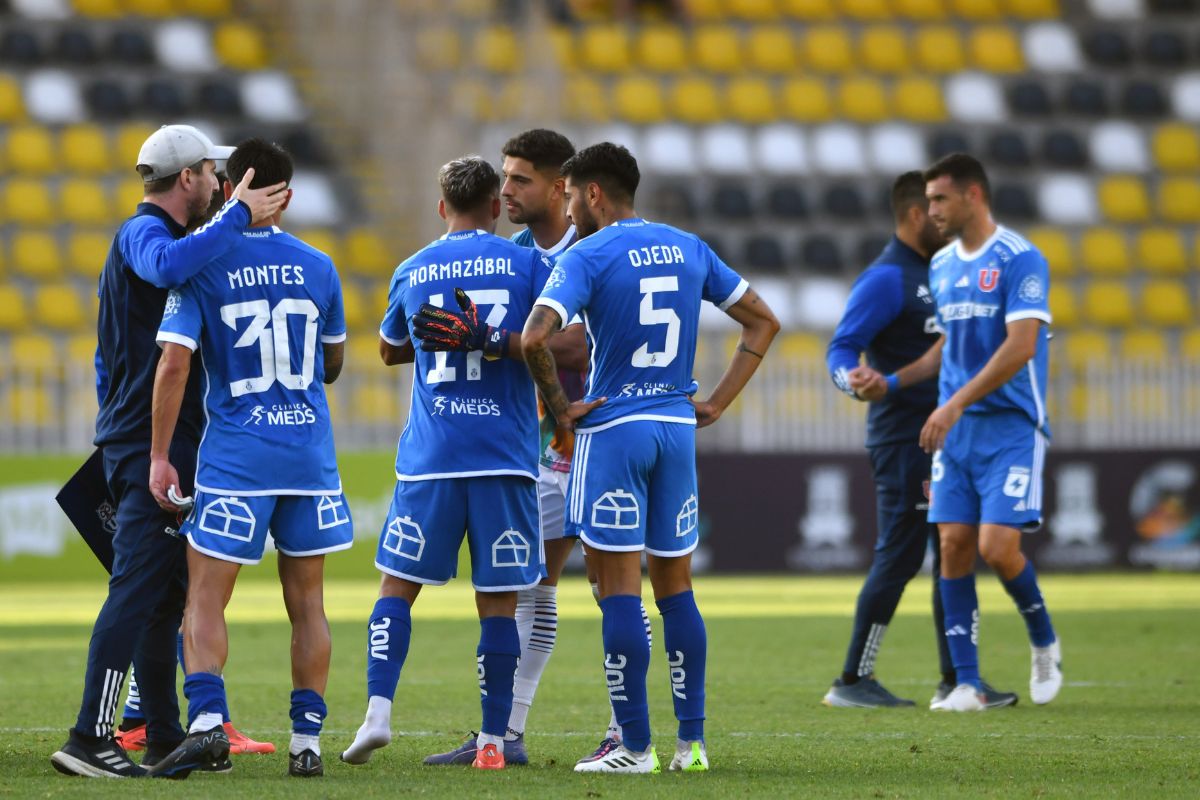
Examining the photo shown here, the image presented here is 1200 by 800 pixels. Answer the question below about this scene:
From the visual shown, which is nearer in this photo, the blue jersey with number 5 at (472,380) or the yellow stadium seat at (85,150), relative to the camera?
the blue jersey with number 5 at (472,380)

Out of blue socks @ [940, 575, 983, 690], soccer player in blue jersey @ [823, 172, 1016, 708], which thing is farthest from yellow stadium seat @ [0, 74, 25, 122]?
blue socks @ [940, 575, 983, 690]

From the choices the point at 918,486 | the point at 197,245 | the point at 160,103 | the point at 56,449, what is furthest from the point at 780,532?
the point at 197,245

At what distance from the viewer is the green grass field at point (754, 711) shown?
6133 millimetres

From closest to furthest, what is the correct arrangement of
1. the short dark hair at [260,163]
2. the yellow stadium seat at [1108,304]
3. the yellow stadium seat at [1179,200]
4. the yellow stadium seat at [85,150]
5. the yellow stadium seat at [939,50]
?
the short dark hair at [260,163] < the yellow stadium seat at [85,150] < the yellow stadium seat at [1108,304] < the yellow stadium seat at [1179,200] < the yellow stadium seat at [939,50]

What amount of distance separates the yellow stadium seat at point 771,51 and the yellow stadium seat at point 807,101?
47 cm

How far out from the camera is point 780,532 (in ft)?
59.2

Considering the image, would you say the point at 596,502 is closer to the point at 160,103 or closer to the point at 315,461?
the point at 315,461

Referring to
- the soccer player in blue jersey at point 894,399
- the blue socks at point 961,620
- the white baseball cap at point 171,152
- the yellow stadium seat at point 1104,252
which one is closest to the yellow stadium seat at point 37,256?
the yellow stadium seat at point 1104,252

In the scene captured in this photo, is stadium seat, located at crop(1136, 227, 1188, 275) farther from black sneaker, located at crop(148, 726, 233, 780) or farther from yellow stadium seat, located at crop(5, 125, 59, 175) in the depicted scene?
black sneaker, located at crop(148, 726, 233, 780)

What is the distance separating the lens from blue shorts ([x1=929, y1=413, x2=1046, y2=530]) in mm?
8656

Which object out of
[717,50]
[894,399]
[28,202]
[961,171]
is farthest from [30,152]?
[961,171]

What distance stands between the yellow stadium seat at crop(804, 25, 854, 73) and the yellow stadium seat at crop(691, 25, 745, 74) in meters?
1.06

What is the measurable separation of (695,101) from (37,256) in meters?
9.30

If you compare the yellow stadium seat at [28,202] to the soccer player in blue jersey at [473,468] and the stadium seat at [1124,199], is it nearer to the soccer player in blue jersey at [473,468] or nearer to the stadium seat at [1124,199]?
the stadium seat at [1124,199]
